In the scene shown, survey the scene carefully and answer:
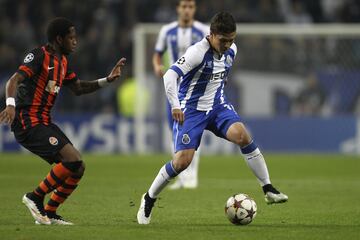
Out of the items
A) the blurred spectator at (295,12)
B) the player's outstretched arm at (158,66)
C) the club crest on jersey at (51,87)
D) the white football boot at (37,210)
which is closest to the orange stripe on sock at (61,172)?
the white football boot at (37,210)

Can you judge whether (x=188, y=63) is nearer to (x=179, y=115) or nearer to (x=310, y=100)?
(x=179, y=115)

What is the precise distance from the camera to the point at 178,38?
1324cm

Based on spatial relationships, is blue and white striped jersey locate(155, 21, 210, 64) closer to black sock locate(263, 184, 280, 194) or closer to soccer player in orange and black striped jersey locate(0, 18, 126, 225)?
black sock locate(263, 184, 280, 194)

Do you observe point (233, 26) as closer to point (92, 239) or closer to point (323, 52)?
point (92, 239)

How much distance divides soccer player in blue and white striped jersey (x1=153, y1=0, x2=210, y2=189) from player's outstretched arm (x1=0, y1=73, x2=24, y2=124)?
479 centimetres

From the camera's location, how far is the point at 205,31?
43.0 ft

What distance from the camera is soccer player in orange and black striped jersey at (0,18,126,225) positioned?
8.49 metres

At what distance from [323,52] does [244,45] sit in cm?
185

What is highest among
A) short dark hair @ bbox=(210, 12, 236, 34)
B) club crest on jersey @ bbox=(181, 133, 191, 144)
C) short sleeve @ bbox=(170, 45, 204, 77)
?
short dark hair @ bbox=(210, 12, 236, 34)

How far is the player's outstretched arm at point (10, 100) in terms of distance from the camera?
7918 mm

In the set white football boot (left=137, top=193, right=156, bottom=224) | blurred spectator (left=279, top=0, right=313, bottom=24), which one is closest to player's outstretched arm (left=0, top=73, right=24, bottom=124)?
white football boot (left=137, top=193, right=156, bottom=224)

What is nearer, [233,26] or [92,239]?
[92,239]

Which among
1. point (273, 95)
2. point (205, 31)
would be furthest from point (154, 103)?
point (205, 31)

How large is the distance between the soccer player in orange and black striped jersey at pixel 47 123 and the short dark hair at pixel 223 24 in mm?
1378
